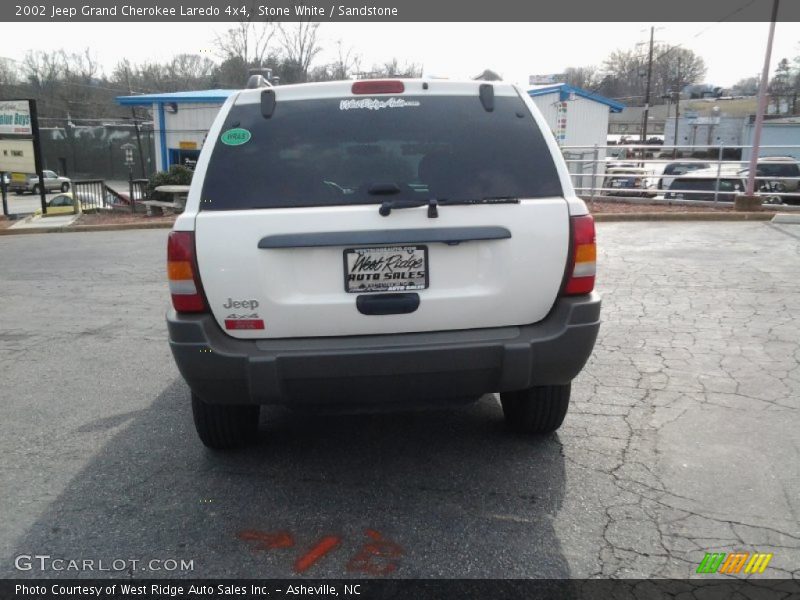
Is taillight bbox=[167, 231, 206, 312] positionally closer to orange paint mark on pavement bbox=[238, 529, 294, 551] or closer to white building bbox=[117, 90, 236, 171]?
orange paint mark on pavement bbox=[238, 529, 294, 551]

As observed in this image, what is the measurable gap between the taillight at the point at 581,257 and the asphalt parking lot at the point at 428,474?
3.33 feet

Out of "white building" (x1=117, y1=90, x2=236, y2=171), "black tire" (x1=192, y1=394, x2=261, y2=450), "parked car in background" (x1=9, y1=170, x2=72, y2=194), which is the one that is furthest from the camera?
"parked car in background" (x1=9, y1=170, x2=72, y2=194)

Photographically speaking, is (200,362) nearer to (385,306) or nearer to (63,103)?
(385,306)

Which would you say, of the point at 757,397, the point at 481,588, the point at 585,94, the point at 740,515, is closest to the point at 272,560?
the point at 481,588

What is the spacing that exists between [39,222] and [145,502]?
18616 millimetres

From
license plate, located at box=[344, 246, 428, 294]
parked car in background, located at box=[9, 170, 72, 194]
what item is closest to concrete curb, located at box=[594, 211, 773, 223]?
license plate, located at box=[344, 246, 428, 294]

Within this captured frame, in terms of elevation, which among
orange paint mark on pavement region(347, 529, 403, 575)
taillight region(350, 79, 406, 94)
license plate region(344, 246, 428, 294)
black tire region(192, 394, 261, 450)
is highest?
taillight region(350, 79, 406, 94)

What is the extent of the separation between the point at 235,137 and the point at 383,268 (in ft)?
3.34

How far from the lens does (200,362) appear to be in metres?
3.11

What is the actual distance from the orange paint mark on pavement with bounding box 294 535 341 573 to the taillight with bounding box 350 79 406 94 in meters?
2.17

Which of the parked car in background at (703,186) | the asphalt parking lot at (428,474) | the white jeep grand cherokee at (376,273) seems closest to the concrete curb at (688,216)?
the parked car in background at (703,186)

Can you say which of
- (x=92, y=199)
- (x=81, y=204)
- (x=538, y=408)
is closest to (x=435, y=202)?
(x=538, y=408)

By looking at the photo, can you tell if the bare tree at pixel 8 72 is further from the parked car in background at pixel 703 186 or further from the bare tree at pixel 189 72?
the parked car in background at pixel 703 186

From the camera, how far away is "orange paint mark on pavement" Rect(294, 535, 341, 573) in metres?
2.78
